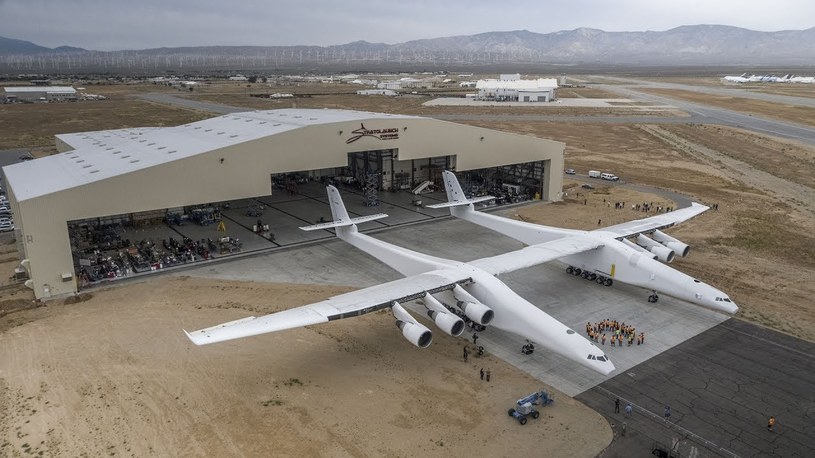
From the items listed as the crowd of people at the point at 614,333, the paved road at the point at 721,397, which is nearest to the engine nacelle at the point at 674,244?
the paved road at the point at 721,397

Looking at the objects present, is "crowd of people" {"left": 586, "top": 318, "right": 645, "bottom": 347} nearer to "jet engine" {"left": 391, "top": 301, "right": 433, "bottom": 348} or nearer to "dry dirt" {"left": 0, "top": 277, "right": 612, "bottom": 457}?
"dry dirt" {"left": 0, "top": 277, "right": 612, "bottom": 457}

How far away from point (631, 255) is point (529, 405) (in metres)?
17.1

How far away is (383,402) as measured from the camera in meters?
24.3

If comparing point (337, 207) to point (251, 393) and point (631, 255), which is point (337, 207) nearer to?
point (251, 393)

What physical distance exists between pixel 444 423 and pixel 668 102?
177471 millimetres

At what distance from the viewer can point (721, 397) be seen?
2483cm

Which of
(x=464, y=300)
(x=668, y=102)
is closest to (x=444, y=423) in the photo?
(x=464, y=300)

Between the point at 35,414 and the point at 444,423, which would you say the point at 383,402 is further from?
the point at 35,414

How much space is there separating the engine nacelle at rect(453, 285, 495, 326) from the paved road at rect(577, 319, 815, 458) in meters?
6.01

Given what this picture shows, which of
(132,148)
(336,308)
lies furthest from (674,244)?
(132,148)

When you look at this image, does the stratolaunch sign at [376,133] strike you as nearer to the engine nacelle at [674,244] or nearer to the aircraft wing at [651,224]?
the aircraft wing at [651,224]

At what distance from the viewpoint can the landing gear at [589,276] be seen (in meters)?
38.1

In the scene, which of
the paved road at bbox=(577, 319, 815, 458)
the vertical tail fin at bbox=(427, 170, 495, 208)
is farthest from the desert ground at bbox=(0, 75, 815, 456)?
the vertical tail fin at bbox=(427, 170, 495, 208)

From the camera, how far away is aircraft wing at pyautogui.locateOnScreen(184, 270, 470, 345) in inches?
934
